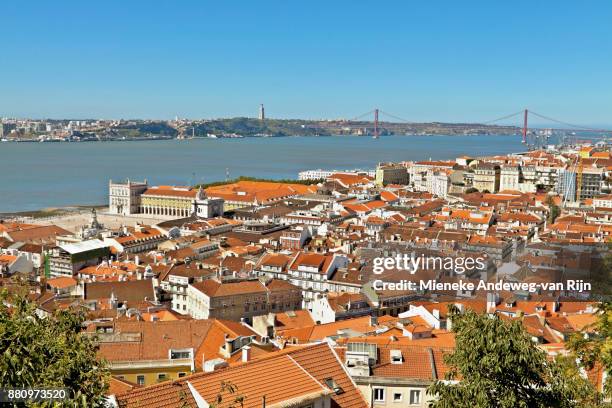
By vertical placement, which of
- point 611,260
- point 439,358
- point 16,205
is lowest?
point 16,205

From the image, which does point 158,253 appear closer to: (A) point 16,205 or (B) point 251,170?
(A) point 16,205

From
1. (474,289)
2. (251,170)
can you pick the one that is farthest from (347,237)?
(251,170)

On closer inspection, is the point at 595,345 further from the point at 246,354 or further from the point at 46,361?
the point at 246,354

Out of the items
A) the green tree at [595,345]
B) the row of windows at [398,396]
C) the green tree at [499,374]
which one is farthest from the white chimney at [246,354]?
the green tree at [595,345]

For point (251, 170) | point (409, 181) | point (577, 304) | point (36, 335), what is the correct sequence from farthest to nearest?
point (251, 170), point (409, 181), point (577, 304), point (36, 335)

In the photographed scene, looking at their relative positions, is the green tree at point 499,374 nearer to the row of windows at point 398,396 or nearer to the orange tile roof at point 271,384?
the orange tile roof at point 271,384

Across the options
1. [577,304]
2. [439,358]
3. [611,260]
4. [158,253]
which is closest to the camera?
[439,358]


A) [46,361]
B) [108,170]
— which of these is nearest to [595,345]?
[46,361]

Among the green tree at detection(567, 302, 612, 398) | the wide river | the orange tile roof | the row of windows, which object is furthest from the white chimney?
the wide river
